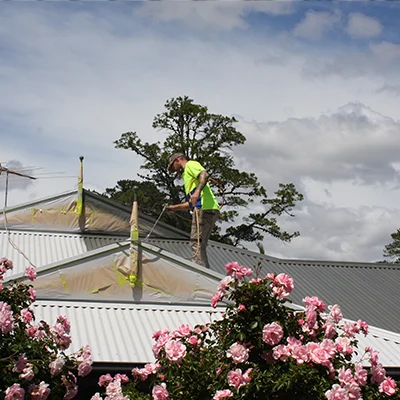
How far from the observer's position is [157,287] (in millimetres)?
9633

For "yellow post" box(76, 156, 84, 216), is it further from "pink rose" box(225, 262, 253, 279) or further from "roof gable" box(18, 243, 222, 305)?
"pink rose" box(225, 262, 253, 279)

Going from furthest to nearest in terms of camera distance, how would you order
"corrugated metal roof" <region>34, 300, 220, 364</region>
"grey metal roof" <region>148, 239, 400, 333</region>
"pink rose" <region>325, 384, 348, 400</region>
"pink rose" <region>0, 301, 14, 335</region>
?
"grey metal roof" <region>148, 239, 400, 333</region> < "corrugated metal roof" <region>34, 300, 220, 364</region> < "pink rose" <region>0, 301, 14, 335</region> < "pink rose" <region>325, 384, 348, 400</region>

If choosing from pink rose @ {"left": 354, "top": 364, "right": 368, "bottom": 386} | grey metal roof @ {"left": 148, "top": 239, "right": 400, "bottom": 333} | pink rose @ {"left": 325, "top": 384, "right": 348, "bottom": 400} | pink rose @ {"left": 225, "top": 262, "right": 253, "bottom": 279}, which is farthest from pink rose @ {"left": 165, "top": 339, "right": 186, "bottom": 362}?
grey metal roof @ {"left": 148, "top": 239, "right": 400, "bottom": 333}

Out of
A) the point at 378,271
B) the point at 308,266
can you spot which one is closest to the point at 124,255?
the point at 308,266

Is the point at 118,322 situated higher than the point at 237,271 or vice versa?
the point at 237,271

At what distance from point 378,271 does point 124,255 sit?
670cm

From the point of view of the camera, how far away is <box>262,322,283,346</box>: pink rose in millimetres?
5332

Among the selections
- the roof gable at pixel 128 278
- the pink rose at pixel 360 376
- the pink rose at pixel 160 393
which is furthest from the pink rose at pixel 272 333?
the roof gable at pixel 128 278

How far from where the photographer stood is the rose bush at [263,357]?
5219mm

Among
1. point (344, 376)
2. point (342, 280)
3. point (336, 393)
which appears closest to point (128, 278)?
point (344, 376)

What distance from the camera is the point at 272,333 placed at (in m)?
5.34

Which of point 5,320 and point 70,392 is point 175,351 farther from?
point 5,320

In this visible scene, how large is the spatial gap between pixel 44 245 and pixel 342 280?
5662 mm

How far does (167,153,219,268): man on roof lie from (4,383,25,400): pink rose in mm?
5706
